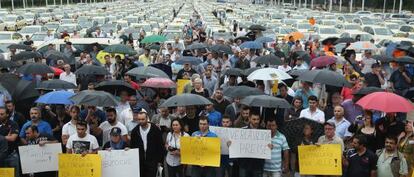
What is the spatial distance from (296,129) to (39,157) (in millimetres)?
3618

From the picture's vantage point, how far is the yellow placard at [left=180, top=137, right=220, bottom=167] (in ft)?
27.6

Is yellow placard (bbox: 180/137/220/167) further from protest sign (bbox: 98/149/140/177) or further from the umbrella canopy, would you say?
the umbrella canopy

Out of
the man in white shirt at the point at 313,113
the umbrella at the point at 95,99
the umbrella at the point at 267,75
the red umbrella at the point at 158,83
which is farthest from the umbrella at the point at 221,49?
the umbrella at the point at 95,99

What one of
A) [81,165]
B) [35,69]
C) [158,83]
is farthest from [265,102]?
[35,69]

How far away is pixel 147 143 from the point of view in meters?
8.59

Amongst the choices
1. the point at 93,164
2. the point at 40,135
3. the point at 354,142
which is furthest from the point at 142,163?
the point at 354,142

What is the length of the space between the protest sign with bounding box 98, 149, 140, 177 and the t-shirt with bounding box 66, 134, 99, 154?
27cm

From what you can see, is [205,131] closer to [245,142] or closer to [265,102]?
[245,142]

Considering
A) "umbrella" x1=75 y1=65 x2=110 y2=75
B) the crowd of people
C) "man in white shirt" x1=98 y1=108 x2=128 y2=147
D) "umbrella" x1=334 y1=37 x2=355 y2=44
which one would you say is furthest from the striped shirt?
"umbrella" x1=334 y1=37 x2=355 y2=44

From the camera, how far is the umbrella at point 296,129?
8766mm

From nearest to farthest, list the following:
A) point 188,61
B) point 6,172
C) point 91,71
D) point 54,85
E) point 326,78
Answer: point 6,172 < point 54,85 < point 326,78 < point 91,71 < point 188,61

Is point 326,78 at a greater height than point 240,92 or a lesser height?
greater

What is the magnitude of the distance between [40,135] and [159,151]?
1.65 meters

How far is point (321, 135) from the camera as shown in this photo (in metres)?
8.67
